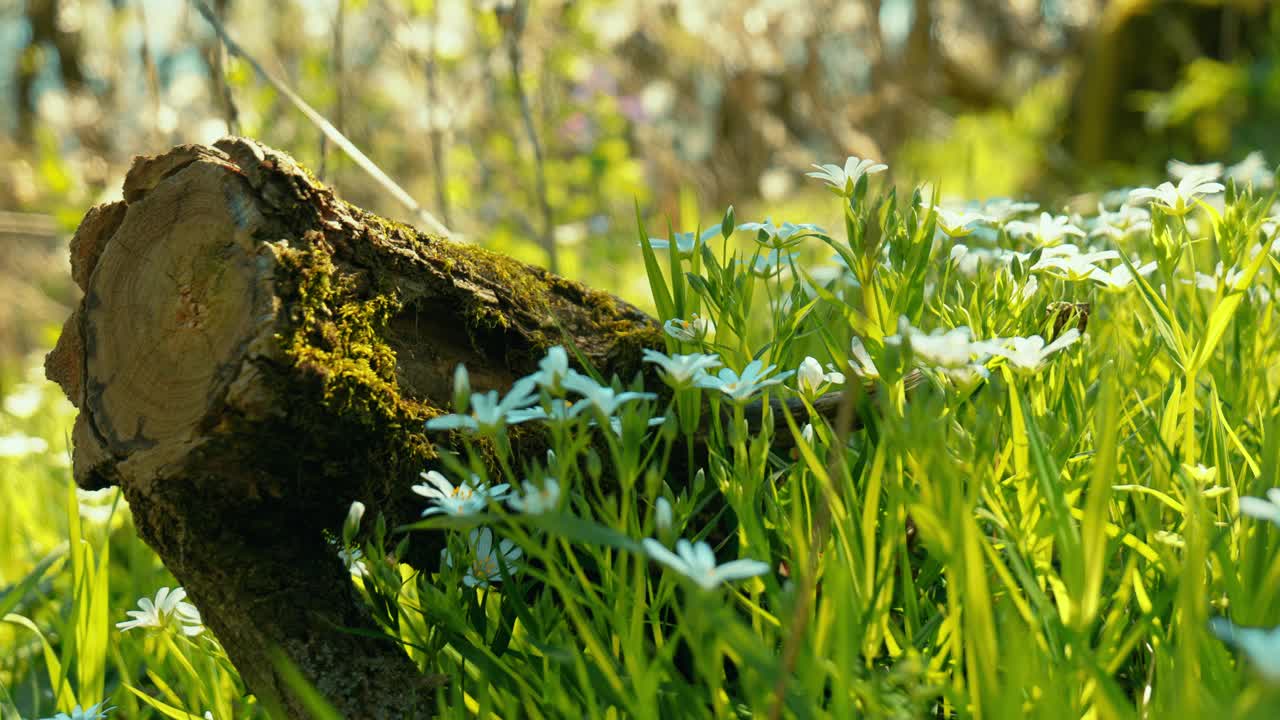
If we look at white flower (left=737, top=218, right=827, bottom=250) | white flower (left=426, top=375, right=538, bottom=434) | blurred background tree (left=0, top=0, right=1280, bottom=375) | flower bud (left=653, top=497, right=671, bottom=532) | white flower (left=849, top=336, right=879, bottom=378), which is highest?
blurred background tree (left=0, top=0, right=1280, bottom=375)

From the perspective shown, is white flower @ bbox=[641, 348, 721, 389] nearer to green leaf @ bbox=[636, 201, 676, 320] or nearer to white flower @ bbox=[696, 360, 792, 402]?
white flower @ bbox=[696, 360, 792, 402]

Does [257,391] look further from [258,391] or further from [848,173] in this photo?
[848,173]

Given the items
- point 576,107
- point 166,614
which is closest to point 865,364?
point 166,614

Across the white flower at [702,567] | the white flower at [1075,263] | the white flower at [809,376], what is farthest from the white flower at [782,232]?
the white flower at [702,567]

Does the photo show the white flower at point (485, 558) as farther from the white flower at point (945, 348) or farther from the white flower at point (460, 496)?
the white flower at point (945, 348)

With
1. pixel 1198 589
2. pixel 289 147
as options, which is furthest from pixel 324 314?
pixel 289 147

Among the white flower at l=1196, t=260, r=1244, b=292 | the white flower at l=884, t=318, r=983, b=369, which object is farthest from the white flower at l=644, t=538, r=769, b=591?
the white flower at l=1196, t=260, r=1244, b=292
